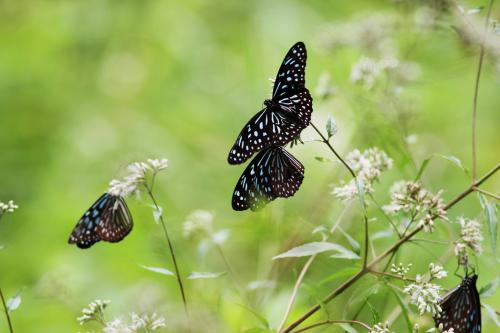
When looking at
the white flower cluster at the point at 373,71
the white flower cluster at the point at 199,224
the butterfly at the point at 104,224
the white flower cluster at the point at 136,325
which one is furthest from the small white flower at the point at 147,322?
the white flower cluster at the point at 373,71

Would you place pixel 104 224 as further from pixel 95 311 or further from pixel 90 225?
pixel 95 311

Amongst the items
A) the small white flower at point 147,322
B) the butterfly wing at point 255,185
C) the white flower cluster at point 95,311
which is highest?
the butterfly wing at point 255,185

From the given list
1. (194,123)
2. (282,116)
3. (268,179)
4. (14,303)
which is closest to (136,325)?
(14,303)

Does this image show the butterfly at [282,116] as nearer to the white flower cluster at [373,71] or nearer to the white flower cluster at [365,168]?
the white flower cluster at [365,168]

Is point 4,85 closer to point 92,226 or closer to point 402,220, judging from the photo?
point 92,226

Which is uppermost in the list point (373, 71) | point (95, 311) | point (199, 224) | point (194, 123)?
point (194, 123)

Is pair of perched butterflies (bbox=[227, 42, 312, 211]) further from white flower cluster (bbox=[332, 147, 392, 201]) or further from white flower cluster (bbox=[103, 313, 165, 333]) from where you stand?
white flower cluster (bbox=[103, 313, 165, 333])
